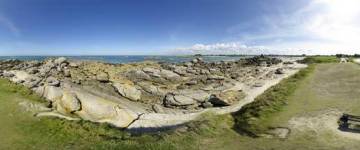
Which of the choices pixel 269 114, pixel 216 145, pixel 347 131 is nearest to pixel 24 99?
pixel 216 145

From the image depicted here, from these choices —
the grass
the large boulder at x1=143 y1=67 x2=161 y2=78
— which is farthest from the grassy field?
the large boulder at x1=143 y1=67 x2=161 y2=78

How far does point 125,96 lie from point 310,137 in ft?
89.5

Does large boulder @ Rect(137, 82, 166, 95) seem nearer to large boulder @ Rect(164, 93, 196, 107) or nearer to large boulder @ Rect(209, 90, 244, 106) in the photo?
large boulder @ Rect(164, 93, 196, 107)

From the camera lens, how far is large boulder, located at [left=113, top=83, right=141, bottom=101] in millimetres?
43784

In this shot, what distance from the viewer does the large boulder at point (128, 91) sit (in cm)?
4378

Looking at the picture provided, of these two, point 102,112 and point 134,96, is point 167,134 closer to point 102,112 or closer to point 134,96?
point 102,112

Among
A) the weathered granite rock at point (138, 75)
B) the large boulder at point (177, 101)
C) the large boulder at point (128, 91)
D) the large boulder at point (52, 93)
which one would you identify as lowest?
the large boulder at point (177, 101)

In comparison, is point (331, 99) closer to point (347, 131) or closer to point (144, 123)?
point (347, 131)

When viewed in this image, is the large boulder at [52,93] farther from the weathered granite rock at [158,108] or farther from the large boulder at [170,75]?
the large boulder at [170,75]

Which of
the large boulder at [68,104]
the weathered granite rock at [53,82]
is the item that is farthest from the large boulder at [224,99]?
the weathered granite rock at [53,82]

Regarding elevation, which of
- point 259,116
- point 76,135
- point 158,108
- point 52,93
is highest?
point 52,93

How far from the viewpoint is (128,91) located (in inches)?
1753

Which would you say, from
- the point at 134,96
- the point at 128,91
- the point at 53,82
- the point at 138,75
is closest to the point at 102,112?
the point at 53,82

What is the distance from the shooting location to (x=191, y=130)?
942 inches
